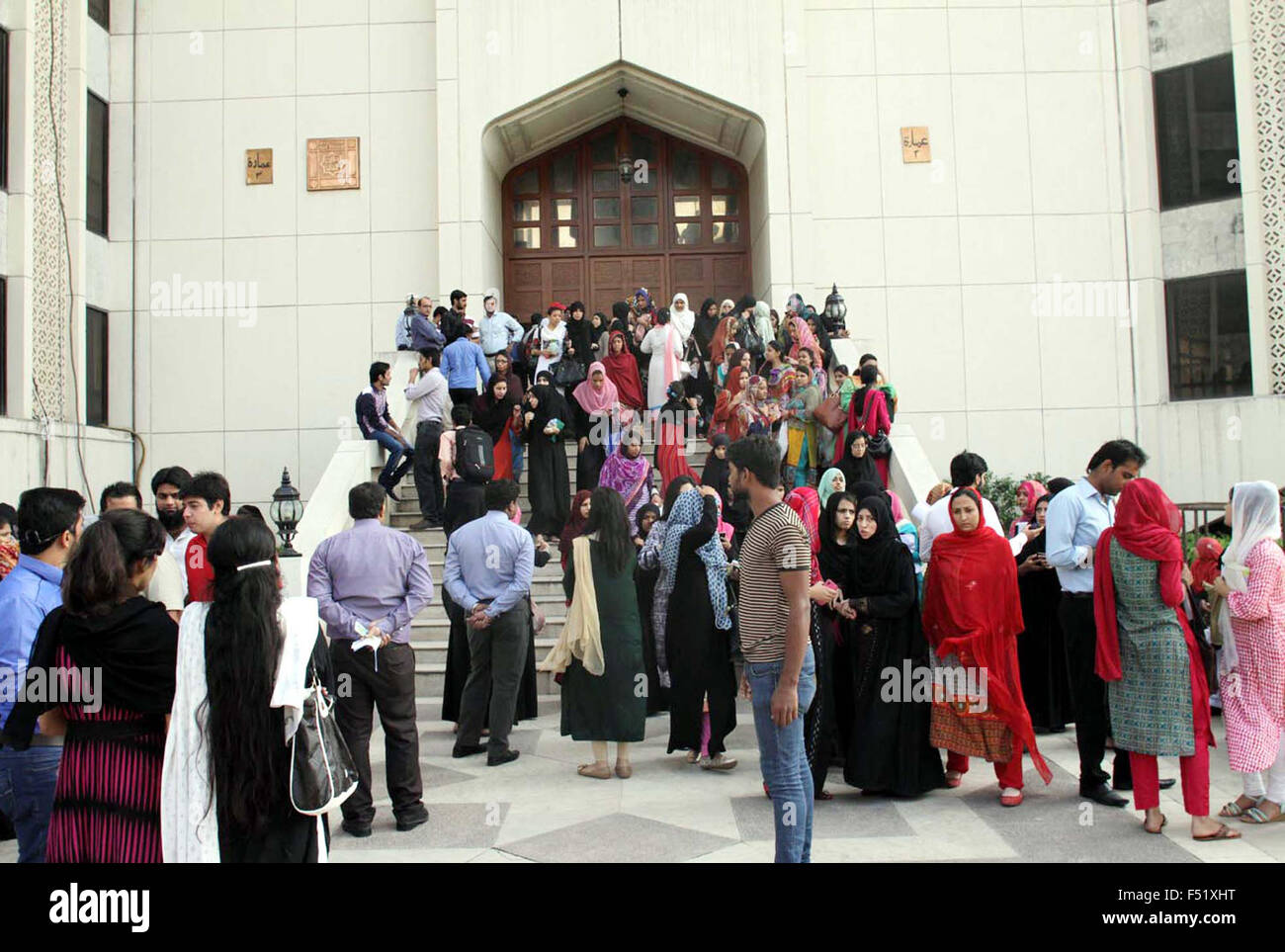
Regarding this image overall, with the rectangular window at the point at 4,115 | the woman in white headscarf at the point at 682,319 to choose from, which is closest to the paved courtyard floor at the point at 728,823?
the woman in white headscarf at the point at 682,319

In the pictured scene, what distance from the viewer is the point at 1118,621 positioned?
231 inches

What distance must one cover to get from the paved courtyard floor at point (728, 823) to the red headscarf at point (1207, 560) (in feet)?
4.08

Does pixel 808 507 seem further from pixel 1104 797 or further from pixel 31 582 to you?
pixel 31 582

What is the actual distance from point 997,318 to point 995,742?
11577 millimetres

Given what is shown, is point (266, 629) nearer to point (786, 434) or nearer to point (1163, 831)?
point (1163, 831)

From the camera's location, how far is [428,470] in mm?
11789

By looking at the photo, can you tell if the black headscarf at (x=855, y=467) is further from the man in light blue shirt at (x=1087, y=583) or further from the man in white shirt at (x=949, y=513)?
the man in light blue shirt at (x=1087, y=583)

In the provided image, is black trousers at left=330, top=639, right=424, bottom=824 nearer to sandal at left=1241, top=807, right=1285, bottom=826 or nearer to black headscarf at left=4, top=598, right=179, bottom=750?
black headscarf at left=4, top=598, right=179, bottom=750

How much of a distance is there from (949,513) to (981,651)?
958 millimetres

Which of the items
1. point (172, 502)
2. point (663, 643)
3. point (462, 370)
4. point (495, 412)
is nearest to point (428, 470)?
point (495, 412)

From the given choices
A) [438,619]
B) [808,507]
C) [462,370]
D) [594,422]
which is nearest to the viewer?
[808,507]

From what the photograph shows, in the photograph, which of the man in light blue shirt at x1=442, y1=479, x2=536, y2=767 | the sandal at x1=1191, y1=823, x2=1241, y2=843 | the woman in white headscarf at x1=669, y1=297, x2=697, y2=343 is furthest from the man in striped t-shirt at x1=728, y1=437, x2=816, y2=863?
the woman in white headscarf at x1=669, y1=297, x2=697, y2=343

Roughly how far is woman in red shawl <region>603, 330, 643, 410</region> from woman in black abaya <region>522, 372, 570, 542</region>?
1.45 m
